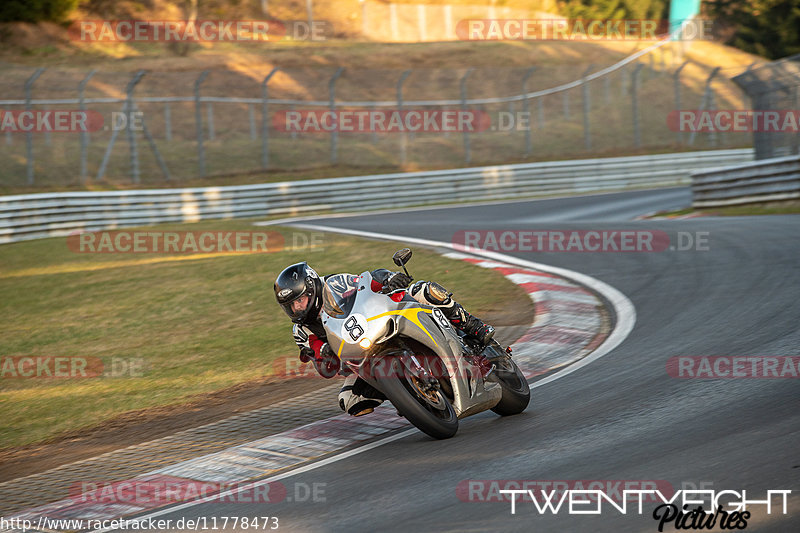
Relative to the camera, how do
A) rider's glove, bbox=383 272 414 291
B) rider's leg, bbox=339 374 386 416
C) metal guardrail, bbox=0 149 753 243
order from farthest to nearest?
metal guardrail, bbox=0 149 753 243, rider's leg, bbox=339 374 386 416, rider's glove, bbox=383 272 414 291

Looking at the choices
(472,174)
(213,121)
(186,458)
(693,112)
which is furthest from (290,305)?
(693,112)

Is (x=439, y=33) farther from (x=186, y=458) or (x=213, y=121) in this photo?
(x=186, y=458)

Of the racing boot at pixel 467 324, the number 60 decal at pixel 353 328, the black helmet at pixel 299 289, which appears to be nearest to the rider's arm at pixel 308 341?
the black helmet at pixel 299 289

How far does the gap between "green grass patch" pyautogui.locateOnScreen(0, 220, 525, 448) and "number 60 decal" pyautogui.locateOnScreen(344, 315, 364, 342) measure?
3.28m

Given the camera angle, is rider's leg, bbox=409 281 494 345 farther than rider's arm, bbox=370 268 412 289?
Yes

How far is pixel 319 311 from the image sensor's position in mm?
5977

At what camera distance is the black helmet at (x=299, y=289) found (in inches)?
228

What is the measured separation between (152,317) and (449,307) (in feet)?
23.0

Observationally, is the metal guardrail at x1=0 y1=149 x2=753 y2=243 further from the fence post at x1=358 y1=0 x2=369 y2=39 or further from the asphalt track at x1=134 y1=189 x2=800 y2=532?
the fence post at x1=358 y1=0 x2=369 y2=39

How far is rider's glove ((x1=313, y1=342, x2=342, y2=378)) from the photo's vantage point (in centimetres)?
594

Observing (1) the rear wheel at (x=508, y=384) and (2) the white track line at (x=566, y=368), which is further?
(1) the rear wheel at (x=508, y=384)

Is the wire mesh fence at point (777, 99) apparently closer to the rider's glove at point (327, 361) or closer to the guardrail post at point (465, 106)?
the guardrail post at point (465, 106)

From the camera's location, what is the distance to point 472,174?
90.0 ft

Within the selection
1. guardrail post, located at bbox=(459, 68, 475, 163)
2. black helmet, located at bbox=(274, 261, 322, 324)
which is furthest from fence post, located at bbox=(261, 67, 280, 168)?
black helmet, located at bbox=(274, 261, 322, 324)
